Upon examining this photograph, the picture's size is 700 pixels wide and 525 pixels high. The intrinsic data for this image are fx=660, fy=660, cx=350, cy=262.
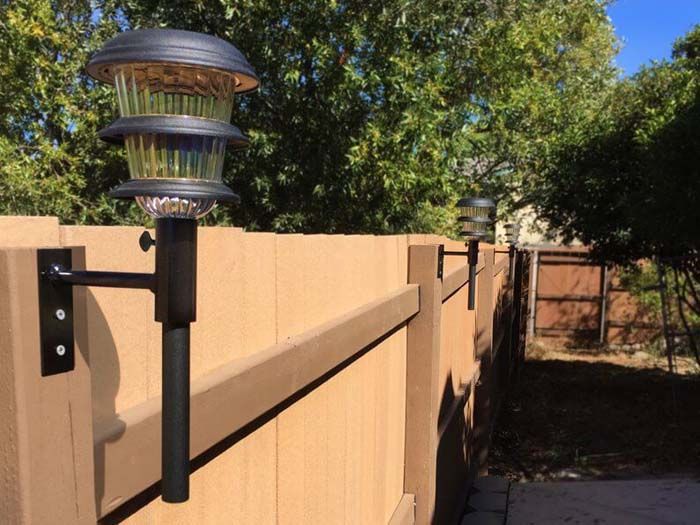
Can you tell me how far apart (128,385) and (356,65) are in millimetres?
5605

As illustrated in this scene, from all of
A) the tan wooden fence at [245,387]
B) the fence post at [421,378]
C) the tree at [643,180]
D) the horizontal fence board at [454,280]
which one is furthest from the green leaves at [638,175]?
the tan wooden fence at [245,387]

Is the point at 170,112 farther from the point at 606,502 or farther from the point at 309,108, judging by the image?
the point at 309,108

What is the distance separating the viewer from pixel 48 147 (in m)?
6.48

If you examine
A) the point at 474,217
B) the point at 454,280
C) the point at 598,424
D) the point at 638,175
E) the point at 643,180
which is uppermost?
the point at 638,175

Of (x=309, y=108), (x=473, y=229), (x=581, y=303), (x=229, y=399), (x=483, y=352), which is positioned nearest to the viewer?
(x=229, y=399)

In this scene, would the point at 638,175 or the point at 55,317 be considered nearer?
the point at 55,317

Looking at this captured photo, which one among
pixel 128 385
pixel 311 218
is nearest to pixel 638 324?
pixel 311 218

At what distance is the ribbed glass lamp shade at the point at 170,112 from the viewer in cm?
80

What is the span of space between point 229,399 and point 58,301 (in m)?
0.53

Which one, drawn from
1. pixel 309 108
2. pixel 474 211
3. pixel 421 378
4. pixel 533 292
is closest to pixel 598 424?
pixel 309 108

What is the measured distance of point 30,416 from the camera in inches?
28.9

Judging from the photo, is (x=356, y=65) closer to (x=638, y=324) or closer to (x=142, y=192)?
(x=142, y=192)

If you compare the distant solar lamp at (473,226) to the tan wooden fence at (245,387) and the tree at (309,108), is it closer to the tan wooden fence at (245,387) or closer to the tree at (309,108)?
A: the tan wooden fence at (245,387)

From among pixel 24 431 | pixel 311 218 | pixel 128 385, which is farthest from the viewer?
pixel 311 218
